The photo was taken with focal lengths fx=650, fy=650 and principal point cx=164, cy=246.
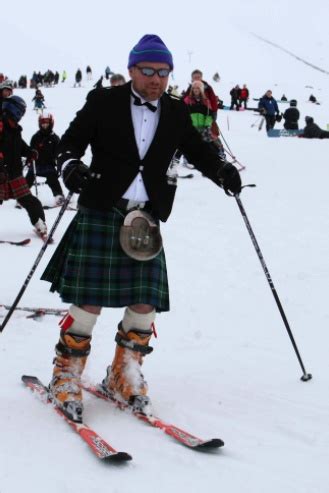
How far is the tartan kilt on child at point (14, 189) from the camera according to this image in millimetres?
6879

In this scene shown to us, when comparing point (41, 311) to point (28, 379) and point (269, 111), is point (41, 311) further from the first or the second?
point (269, 111)

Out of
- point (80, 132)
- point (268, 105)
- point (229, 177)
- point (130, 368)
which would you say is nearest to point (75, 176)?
point (80, 132)

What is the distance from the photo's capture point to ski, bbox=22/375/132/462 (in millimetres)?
2459

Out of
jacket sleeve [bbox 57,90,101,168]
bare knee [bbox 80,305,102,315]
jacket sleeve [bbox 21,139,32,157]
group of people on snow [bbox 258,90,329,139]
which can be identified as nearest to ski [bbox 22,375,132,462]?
bare knee [bbox 80,305,102,315]

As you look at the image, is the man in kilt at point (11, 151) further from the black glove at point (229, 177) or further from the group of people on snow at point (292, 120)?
the group of people on snow at point (292, 120)

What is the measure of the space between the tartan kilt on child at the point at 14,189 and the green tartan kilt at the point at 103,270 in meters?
3.95

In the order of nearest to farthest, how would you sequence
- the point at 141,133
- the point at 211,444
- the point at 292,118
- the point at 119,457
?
the point at 119,457
the point at 211,444
the point at 141,133
the point at 292,118

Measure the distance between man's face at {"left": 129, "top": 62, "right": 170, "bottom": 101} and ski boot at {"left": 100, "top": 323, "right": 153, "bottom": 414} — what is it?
3.77 ft

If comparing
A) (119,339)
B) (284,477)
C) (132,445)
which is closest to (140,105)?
(119,339)

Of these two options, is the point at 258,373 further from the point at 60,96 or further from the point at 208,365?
the point at 60,96

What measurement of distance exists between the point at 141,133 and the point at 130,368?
117cm

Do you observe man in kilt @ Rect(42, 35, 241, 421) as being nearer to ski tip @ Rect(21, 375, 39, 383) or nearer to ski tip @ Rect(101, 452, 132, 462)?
ski tip @ Rect(21, 375, 39, 383)

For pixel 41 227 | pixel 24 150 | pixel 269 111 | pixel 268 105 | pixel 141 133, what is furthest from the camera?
pixel 268 105

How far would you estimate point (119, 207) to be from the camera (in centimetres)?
313
